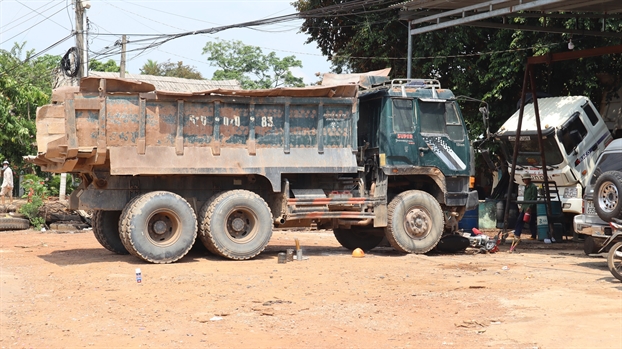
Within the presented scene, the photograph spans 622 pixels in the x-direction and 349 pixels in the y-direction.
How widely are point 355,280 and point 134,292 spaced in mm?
3066

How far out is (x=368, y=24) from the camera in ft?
80.6

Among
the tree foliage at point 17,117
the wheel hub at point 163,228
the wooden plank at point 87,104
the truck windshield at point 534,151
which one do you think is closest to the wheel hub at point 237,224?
the wheel hub at point 163,228

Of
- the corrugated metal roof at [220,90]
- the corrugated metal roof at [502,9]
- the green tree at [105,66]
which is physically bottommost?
the corrugated metal roof at [220,90]

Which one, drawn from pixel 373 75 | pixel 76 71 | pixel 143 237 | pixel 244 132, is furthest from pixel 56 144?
pixel 76 71

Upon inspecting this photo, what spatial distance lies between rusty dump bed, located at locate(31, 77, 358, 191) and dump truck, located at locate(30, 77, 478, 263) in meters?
0.02

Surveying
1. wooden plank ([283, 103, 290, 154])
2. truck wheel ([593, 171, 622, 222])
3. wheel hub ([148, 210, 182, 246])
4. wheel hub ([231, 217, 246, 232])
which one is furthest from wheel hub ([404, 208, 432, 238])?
wheel hub ([148, 210, 182, 246])

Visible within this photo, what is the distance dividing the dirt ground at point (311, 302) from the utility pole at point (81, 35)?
10.7 m

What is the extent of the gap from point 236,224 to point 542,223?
27.2 ft

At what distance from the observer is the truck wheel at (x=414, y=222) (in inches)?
582

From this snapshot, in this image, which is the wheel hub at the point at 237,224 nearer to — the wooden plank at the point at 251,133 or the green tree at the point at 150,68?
the wooden plank at the point at 251,133

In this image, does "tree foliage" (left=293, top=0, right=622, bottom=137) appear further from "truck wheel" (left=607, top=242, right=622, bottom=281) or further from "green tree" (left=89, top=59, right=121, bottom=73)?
"green tree" (left=89, top=59, right=121, bottom=73)

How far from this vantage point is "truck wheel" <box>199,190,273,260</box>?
13422 millimetres

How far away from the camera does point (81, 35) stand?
24.6 meters

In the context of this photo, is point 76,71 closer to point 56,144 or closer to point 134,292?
point 56,144
